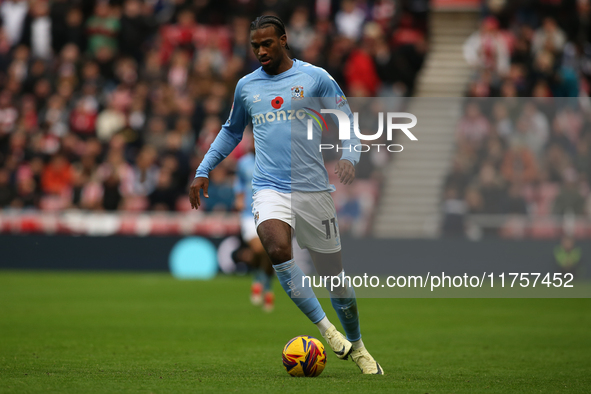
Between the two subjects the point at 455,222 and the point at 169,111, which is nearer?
the point at 455,222

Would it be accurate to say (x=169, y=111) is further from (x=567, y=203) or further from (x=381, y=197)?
(x=567, y=203)

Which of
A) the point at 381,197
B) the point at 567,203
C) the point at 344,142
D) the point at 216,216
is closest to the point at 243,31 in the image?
the point at 216,216

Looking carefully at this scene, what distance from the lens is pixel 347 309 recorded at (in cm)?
679

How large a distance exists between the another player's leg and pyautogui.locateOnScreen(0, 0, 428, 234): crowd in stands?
12.3m

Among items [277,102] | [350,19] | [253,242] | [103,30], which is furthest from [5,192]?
[277,102]

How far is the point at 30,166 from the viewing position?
1983cm

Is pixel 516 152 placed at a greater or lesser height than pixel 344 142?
lesser

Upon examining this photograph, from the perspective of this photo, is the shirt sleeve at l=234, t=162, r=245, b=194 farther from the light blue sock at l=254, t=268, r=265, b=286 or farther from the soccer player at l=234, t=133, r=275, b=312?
the light blue sock at l=254, t=268, r=265, b=286

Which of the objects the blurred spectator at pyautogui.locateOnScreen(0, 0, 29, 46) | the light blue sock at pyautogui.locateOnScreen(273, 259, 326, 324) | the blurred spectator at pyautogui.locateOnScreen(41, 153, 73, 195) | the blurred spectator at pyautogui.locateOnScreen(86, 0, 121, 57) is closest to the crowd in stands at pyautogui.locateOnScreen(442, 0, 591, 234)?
the blurred spectator at pyautogui.locateOnScreen(41, 153, 73, 195)

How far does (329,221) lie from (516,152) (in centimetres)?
1104

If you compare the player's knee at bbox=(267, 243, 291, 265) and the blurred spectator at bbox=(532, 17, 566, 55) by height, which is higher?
the blurred spectator at bbox=(532, 17, 566, 55)

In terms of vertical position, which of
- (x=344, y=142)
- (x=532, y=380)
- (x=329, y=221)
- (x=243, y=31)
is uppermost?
(x=243, y=31)

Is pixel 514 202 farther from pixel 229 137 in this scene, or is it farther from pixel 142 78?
pixel 229 137

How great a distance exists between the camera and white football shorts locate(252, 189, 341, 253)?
264 inches
